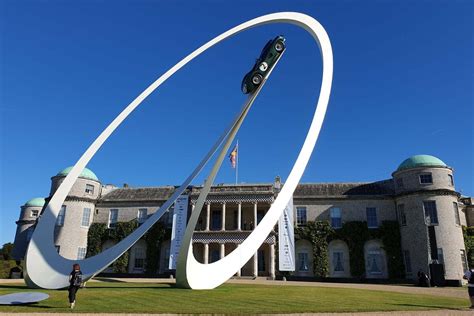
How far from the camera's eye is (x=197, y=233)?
135ft

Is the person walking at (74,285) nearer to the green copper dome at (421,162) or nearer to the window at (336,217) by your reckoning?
the window at (336,217)

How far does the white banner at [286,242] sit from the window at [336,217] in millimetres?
6004

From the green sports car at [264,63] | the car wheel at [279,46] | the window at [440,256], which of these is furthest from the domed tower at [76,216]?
the window at [440,256]

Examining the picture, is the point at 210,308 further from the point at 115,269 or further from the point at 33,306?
the point at 115,269

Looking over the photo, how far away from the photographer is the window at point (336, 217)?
41.2 m

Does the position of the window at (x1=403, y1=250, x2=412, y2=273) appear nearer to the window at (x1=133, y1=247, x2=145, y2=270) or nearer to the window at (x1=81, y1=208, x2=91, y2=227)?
the window at (x1=133, y1=247, x2=145, y2=270)

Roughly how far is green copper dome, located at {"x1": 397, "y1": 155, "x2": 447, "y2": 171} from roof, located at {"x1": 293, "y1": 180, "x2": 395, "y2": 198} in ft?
9.72

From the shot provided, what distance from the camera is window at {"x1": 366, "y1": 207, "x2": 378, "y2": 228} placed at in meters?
40.2

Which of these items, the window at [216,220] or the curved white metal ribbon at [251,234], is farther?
the window at [216,220]

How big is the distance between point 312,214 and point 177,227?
14.9 metres

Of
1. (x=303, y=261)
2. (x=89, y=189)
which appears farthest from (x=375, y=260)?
(x=89, y=189)

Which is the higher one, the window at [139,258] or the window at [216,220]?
the window at [216,220]

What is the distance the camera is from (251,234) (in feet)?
54.0

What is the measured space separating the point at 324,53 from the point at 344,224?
25.3 m
